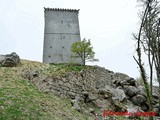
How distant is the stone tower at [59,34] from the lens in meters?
38.7

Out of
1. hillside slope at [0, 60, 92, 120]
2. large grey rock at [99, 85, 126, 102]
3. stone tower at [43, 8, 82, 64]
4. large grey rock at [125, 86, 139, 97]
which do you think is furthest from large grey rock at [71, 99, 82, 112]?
stone tower at [43, 8, 82, 64]

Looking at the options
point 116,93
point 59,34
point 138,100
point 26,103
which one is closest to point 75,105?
point 26,103

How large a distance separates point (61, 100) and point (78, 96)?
7.79 ft

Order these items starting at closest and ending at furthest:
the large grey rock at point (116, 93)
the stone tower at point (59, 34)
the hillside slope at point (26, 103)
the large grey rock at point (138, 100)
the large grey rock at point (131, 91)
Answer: the hillside slope at point (26, 103) < the large grey rock at point (116, 93) < the large grey rock at point (138, 100) < the large grey rock at point (131, 91) < the stone tower at point (59, 34)

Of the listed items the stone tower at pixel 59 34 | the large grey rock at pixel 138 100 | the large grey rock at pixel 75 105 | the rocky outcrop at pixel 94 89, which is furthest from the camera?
the stone tower at pixel 59 34

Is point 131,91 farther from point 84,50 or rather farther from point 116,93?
point 84,50

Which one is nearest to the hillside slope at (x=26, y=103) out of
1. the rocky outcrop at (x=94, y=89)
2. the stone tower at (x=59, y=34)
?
the rocky outcrop at (x=94, y=89)

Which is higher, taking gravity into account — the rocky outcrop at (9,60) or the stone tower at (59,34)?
the stone tower at (59,34)

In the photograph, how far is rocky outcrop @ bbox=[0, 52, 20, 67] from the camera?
2362cm

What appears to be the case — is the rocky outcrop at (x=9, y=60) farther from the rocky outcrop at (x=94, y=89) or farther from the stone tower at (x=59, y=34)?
the stone tower at (x=59, y=34)

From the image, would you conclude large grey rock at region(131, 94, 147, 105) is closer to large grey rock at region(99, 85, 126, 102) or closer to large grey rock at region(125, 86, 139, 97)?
large grey rock at region(125, 86, 139, 97)

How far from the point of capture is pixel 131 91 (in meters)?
24.4

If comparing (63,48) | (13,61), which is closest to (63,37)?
(63,48)

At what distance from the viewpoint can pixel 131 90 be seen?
2452 cm
